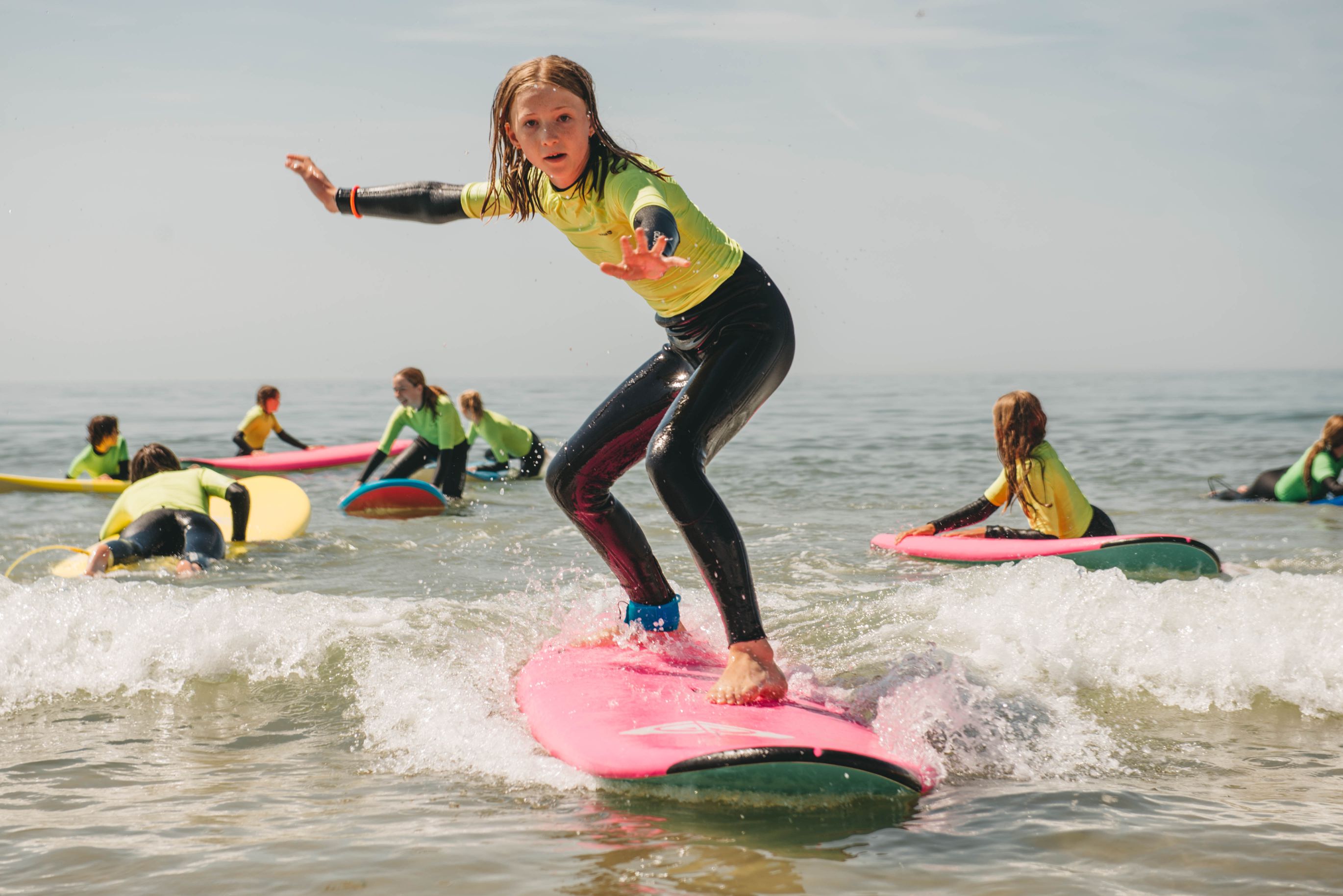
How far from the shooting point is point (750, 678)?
126 inches

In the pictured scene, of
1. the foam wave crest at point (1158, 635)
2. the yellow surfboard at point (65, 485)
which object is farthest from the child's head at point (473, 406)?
the foam wave crest at point (1158, 635)

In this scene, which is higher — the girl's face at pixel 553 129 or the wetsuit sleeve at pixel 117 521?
the girl's face at pixel 553 129

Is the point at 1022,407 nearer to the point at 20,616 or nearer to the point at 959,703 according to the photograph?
the point at 959,703

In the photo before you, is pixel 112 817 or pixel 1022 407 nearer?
pixel 112 817

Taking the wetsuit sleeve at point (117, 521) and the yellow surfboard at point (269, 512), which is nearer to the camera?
the wetsuit sleeve at point (117, 521)

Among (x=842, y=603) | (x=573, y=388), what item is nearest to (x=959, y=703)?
(x=842, y=603)

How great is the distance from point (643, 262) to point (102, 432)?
1137cm

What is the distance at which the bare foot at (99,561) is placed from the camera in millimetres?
7023

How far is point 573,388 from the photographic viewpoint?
Result: 58156 millimetres

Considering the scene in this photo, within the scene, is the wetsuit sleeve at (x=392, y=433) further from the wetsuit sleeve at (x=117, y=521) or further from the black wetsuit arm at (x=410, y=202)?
the black wetsuit arm at (x=410, y=202)

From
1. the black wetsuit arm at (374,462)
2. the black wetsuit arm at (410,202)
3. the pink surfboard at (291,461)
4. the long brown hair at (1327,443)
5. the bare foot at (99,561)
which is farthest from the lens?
the pink surfboard at (291,461)

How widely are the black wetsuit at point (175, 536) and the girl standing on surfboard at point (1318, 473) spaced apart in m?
9.77

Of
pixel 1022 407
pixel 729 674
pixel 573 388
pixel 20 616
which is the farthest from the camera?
pixel 573 388

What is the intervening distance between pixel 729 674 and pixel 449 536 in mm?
6405
